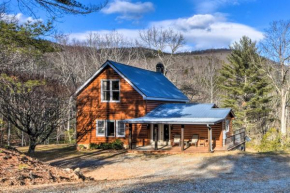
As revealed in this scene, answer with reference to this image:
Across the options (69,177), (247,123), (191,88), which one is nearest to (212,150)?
(69,177)

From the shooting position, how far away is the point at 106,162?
664 inches

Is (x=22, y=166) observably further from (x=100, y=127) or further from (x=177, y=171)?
(x=100, y=127)

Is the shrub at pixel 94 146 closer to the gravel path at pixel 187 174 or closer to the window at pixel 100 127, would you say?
the window at pixel 100 127

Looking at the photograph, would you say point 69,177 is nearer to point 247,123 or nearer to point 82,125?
Result: point 82,125

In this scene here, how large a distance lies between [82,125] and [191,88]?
85.7ft

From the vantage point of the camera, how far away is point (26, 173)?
10.5m

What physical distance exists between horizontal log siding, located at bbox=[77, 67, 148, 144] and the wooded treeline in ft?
3.70

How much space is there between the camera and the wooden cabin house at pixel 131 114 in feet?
68.6

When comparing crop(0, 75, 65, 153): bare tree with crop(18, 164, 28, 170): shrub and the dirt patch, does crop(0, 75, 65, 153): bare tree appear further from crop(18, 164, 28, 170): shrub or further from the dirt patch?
crop(18, 164, 28, 170): shrub

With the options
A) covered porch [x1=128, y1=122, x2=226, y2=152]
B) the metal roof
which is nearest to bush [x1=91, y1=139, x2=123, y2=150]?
covered porch [x1=128, y1=122, x2=226, y2=152]

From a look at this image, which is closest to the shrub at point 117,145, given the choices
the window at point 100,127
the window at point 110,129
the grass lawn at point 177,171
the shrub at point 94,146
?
the grass lawn at point 177,171

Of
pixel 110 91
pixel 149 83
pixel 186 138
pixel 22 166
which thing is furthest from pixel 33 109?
pixel 186 138

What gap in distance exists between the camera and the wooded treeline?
19.1 metres

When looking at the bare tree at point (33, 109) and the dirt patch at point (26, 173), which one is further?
the bare tree at point (33, 109)
